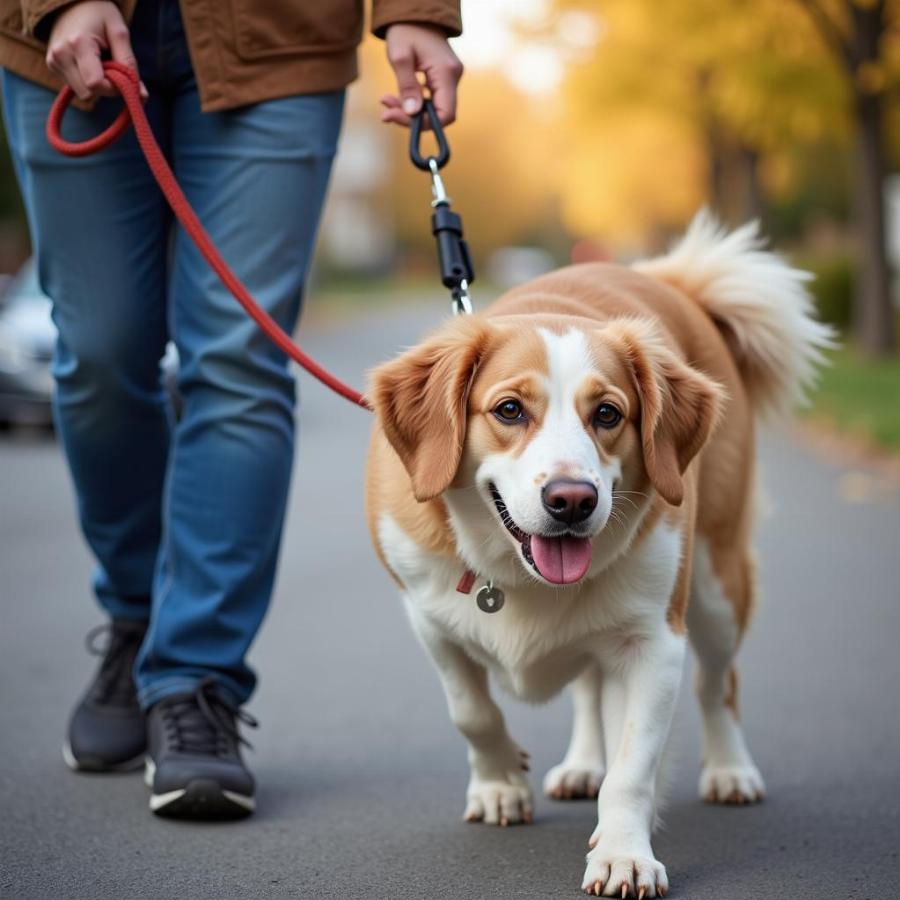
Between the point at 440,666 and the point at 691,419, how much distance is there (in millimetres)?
815

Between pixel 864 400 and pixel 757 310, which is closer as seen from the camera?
pixel 757 310

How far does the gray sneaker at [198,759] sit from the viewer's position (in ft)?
11.7

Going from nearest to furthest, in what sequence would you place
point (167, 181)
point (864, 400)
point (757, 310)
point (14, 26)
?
point (167, 181), point (14, 26), point (757, 310), point (864, 400)

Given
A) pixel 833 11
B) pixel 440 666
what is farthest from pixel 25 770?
pixel 833 11

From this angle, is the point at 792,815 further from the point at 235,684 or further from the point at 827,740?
the point at 235,684

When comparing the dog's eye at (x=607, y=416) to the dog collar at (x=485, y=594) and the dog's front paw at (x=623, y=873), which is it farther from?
the dog's front paw at (x=623, y=873)

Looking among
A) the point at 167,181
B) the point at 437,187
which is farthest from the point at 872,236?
the point at 167,181

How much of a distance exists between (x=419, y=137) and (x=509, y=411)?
963mm

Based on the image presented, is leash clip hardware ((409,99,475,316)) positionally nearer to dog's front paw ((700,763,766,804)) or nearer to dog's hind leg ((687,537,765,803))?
dog's hind leg ((687,537,765,803))

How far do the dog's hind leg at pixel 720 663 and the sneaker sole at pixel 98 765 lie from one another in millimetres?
1461

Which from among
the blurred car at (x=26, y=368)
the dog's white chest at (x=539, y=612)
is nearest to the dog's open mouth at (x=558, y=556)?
the dog's white chest at (x=539, y=612)

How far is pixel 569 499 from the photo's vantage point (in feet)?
9.84


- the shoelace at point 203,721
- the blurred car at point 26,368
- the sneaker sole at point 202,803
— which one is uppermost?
the blurred car at point 26,368

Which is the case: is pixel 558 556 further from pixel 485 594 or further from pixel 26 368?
pixel 26 368
